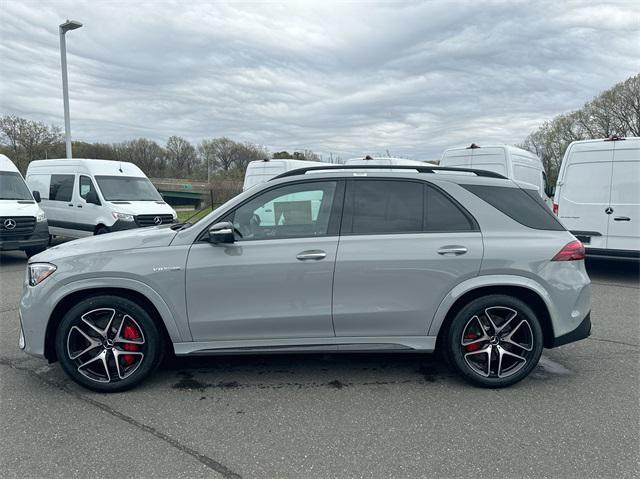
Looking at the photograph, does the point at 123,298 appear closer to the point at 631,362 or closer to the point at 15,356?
the point at 15,356

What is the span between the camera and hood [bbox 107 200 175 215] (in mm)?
10320

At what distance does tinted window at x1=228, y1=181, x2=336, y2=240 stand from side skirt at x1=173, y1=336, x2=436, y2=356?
84cm

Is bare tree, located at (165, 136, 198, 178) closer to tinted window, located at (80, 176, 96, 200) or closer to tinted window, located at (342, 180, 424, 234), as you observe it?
tinted window, located at (80, 176, 96, 200)

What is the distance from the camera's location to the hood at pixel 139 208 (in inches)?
406

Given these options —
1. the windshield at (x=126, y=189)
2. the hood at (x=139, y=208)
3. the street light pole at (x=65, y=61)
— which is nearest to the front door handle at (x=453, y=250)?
the hood at (x=139, y=208)

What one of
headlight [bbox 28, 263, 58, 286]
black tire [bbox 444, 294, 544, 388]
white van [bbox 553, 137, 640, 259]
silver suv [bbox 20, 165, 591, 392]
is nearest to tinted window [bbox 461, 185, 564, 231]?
silver suv [bbox 20, 165, 591, 392]

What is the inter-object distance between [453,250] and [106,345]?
2.83 m

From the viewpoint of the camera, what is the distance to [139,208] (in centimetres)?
1055

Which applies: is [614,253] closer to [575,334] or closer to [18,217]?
[575,334]

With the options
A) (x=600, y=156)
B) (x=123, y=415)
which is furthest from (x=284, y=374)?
(x=600, y=156)

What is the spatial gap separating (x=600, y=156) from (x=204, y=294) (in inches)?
292

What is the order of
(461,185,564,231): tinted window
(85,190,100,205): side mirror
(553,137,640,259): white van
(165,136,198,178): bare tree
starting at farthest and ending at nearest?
(165,136,198,178): bare tree, (85,190,100,205): side mirror, (553,137,640,259): white van, (461,185,564,231): tinted window

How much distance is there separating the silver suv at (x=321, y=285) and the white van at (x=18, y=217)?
6.61 meters

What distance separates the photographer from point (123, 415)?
3074 mm
